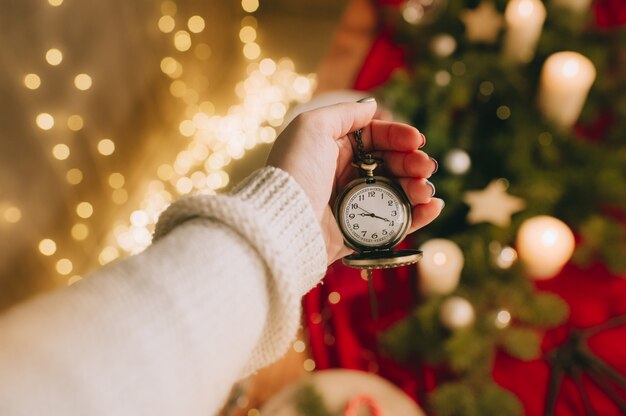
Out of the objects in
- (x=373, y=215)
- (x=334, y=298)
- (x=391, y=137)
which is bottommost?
(x=334, y=298)

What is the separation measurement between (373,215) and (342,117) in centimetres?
18

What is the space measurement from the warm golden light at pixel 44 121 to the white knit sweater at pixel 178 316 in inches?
29.3

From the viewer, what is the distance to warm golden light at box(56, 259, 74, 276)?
1.45 m

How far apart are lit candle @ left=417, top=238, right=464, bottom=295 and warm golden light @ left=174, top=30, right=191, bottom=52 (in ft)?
3.67

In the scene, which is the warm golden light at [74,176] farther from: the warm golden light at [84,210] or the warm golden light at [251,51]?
the warm golden light at [251,51]

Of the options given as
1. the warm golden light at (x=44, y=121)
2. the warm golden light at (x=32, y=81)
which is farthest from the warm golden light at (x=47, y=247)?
the warm golden light at (x=32, y=81)

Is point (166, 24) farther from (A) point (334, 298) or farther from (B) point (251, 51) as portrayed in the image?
(A) point (334, 298)

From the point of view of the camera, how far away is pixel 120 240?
1.65 meters

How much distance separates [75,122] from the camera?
4.65 feet

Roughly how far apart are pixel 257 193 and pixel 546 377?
→ 983 millimetres

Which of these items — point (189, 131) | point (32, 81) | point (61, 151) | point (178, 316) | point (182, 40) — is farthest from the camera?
point (189, 131)

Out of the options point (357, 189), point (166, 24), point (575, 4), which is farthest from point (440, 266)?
point (166, 24)

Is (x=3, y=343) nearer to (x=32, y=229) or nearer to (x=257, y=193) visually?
(x=257, y=193)

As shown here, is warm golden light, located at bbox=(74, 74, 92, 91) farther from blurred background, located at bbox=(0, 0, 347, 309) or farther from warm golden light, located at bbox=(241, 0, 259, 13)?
warm golden light, located at bbox=(241, 0, 259, 13)
